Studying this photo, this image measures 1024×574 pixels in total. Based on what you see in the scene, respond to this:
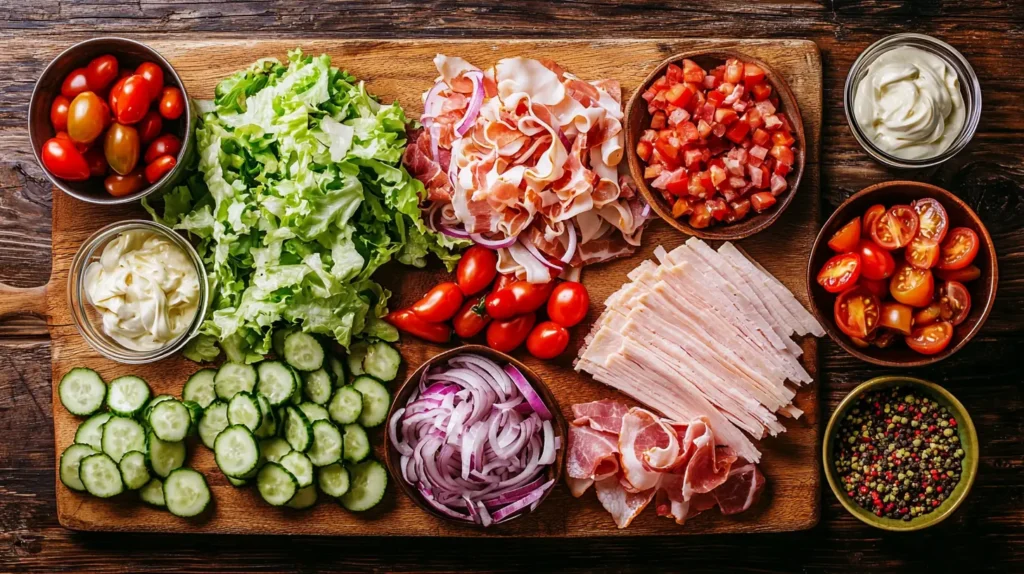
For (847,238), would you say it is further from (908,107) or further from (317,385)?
(317,385)

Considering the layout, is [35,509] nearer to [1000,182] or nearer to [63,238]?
[63,238]

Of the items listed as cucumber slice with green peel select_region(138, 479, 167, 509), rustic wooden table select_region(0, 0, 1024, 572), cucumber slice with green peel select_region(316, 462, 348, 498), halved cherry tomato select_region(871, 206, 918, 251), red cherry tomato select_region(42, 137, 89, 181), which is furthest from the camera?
rustic wooden table select_region(0, 0, 1024, 572)

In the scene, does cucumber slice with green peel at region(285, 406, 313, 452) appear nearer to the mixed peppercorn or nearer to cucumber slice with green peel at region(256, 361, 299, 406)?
cucumber slice with green peel at region(256, 361, 299, 406)

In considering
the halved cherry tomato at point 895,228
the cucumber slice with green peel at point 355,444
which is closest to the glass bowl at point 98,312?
the cucumber slice with green peel at point 355,444

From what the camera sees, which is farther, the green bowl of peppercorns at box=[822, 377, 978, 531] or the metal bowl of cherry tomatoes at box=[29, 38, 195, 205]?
the green bowl of peppercorns at box=[822, 377, 978, 531]

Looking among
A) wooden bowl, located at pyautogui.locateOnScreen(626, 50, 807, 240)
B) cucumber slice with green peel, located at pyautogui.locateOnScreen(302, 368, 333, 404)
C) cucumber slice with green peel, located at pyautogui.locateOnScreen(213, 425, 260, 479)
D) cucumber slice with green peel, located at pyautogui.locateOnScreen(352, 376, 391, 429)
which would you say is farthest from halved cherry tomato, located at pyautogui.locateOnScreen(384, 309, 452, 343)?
wooden bowl, located at pyautogui.locateOnScreen(626, 50, 807, 240)

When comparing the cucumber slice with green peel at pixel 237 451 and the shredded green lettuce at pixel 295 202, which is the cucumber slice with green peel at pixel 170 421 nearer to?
Result: the cucumber slice with green peel at pixel 237 451
